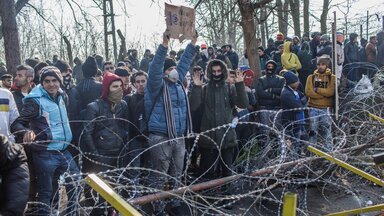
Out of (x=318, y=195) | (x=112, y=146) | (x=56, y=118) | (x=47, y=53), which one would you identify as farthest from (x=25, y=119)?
(x=47, y=53)

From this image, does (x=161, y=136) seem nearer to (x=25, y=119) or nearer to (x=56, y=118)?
(x=56, y=118)

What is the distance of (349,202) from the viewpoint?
504cm

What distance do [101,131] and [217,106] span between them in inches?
56.1

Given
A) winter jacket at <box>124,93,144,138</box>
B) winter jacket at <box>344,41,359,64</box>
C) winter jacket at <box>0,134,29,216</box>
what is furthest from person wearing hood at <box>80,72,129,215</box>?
winter jacket at <box>344,41,359,64</box>

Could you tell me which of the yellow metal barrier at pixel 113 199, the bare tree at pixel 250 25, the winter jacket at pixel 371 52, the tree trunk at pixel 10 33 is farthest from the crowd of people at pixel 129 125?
the winter jacket at pixel 371 52

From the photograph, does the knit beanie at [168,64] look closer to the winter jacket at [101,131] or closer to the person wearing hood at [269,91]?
the winter jacket at [101,131]

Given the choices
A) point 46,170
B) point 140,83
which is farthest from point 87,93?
point 46,170

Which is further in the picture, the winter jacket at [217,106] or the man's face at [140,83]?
the man's face at [140,83]

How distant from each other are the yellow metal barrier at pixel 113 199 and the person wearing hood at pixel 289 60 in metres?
7.69

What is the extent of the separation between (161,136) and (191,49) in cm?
111

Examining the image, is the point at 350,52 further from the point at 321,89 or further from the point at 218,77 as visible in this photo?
the point at 218,77

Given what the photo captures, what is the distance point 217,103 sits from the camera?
501 centimetres

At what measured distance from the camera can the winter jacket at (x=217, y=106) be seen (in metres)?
5.01

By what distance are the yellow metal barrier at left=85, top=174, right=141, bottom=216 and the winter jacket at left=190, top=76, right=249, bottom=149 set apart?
282 cm
